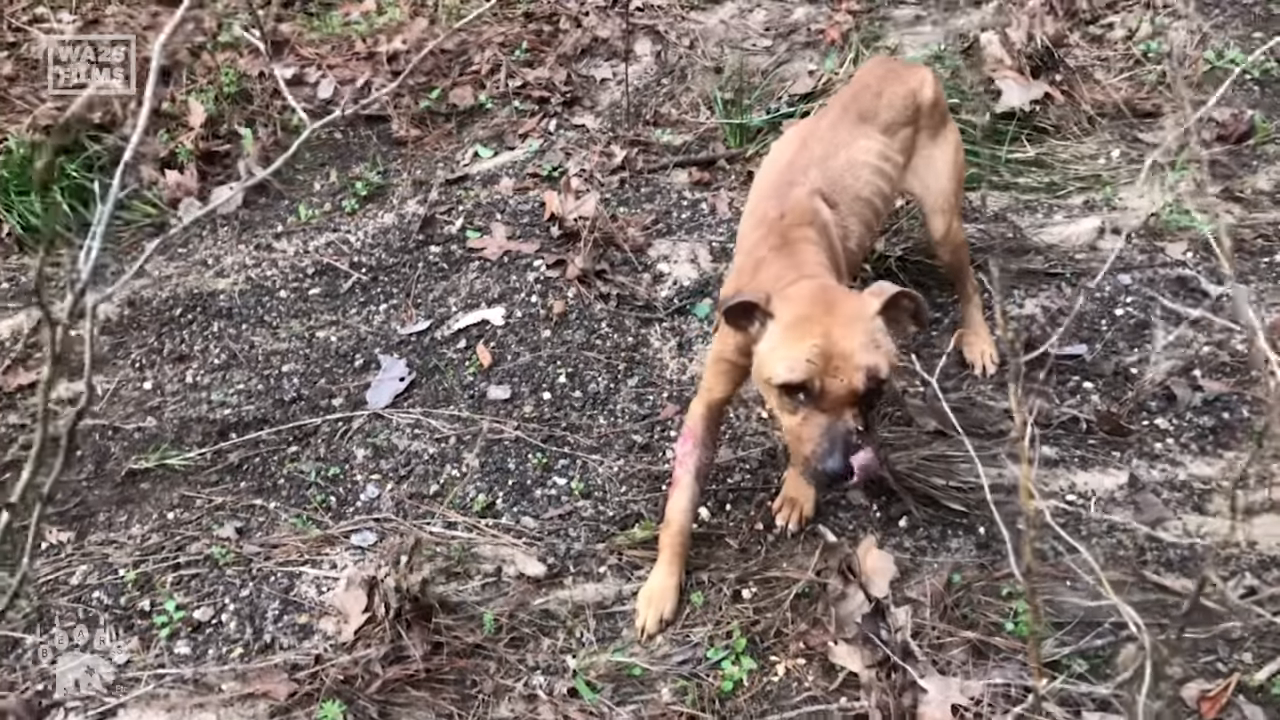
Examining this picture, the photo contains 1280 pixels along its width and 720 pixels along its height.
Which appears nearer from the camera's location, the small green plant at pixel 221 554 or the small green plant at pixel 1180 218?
the small green plant at pixel 221 554

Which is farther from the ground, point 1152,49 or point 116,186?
point 116,186

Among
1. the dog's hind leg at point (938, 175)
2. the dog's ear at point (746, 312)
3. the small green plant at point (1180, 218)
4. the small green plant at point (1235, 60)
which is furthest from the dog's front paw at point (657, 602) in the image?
the small green plant at point (1235, 60)

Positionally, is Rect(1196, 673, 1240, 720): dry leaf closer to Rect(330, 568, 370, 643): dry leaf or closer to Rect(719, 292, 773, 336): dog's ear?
Rect(719, 292, 773, 336): dog's ear

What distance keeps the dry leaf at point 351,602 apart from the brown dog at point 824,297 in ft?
3.05

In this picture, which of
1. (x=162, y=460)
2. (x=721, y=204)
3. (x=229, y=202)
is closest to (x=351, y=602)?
(x=162, y=460)

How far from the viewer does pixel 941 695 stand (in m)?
3.21

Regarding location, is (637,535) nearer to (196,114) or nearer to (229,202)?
(229,202)

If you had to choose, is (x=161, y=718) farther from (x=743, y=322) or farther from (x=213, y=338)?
(x=743, y=322)

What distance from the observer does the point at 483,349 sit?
456cm

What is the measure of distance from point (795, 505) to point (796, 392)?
775mm

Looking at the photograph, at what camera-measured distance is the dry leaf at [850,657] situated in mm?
3348
